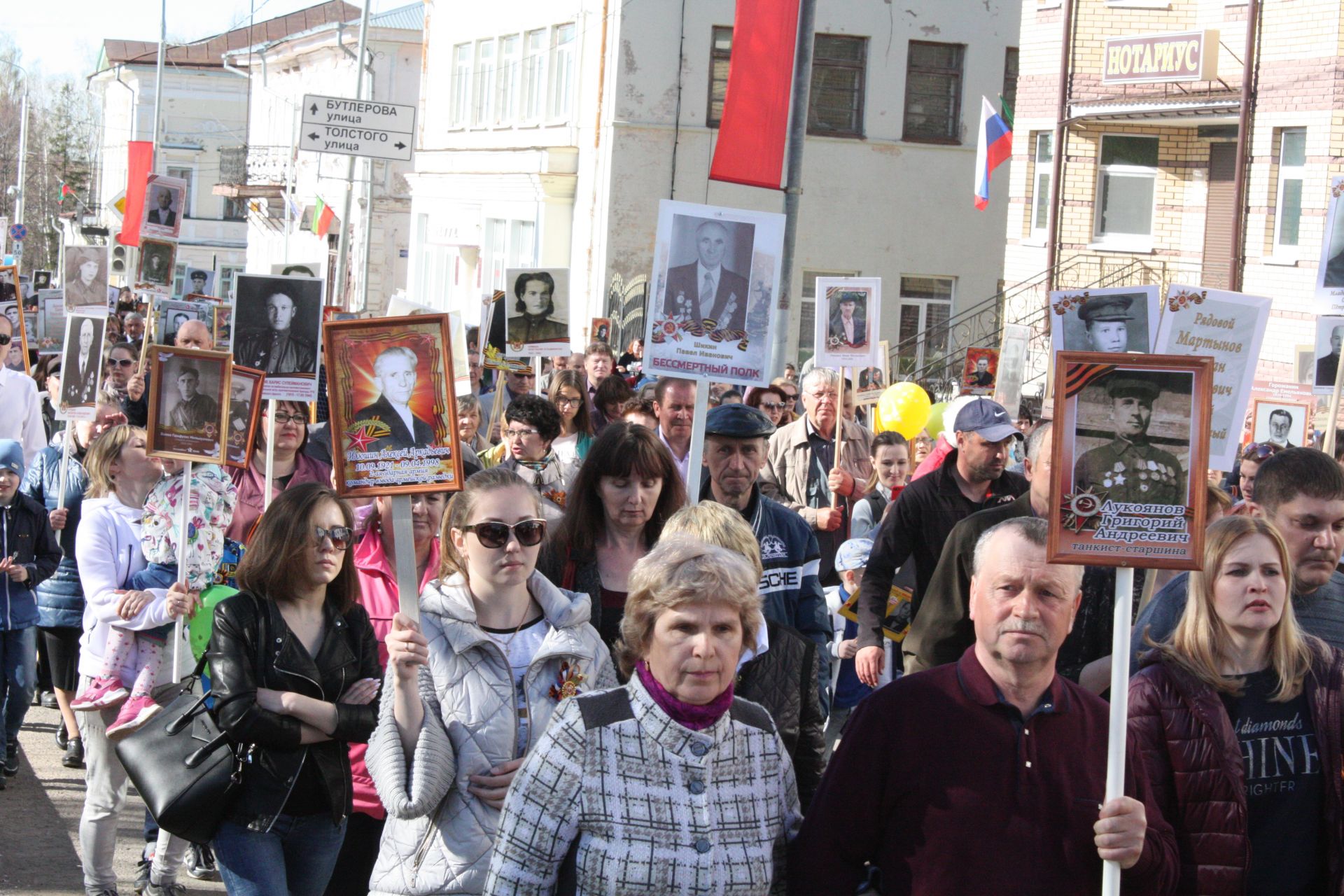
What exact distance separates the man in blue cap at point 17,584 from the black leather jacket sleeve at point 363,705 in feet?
11.8

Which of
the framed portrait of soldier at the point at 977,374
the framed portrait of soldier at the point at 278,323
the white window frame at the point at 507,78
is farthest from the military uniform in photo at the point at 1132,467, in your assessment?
the white window frame at the point at 507,78

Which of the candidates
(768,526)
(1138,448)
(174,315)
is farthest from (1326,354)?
(174,315)

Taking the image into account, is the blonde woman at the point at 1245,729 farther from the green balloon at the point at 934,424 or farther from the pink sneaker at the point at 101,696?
the green balloon at the point at 934,424

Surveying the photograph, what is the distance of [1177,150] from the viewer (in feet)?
81.9

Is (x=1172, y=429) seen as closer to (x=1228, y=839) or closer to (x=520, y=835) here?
(x=1228, y=839)

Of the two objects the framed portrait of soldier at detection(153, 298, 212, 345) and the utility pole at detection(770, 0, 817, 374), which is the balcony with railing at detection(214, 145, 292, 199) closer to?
the framed portrait of soldier at detection(153, 298, 212, 345)

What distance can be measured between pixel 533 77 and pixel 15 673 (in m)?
27.0

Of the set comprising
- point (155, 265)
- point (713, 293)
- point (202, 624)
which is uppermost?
point (155, 265)

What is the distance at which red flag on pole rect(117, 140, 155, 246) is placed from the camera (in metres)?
27.5

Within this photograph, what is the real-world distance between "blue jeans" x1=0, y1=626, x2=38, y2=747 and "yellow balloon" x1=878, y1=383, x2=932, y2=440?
6312mm

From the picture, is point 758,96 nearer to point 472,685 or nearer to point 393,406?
point 393,406

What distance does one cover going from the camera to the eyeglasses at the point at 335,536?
193 inches

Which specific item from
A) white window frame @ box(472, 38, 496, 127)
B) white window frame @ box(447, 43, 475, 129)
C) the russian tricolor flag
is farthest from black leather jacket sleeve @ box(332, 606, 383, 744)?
white window frame @ box(447, 43, 475, 129)

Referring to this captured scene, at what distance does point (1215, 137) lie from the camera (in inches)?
961
